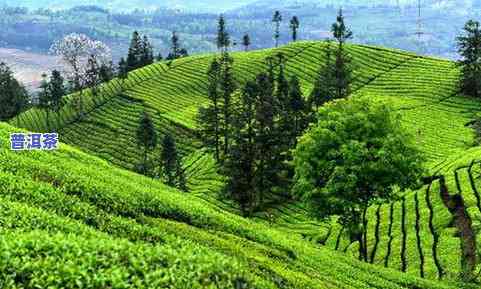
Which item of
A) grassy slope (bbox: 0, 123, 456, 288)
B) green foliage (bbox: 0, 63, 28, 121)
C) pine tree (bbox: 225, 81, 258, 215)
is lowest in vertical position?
green foliage (bbox: 0, 63, 28, 121)

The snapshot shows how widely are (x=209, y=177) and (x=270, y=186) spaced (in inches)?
664

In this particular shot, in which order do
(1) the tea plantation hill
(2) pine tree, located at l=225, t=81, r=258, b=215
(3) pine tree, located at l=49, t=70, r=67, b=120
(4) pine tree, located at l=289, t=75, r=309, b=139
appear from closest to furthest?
(1) the tea plantation hill → (2) pine tree, located at l=225, t=81, r=258, b=215 → (4) pine tree, located at l=289, t=75, r=309, b=139 → (3) pine tree, located at l=49, t=70, r=67, b=120

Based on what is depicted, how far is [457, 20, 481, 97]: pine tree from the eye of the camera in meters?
155

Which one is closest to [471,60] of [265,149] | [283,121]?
[283,121]

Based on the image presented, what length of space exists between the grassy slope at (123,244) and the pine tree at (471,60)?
403 ft

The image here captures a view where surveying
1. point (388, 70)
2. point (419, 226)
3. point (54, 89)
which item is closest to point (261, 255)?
point (419, 226)

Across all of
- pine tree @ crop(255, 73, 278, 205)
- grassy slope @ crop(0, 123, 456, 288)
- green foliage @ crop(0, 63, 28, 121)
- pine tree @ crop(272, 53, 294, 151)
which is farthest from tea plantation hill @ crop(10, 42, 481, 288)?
grassy slope @ crop(0, 123, 456, 288)

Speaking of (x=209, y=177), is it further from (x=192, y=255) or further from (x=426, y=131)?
(x=192, y=255)

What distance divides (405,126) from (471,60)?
101 m

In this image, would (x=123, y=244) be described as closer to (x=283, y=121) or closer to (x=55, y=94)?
(x=283, y=121)

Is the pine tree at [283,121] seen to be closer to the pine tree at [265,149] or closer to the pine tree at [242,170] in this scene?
the pine tree at [265,149]

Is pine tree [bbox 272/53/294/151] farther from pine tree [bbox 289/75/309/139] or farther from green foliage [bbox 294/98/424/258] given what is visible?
green foliage [bbox 294/98/424/258]

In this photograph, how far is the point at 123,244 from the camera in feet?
70.3

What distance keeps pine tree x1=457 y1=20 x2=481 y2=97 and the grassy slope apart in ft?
403
